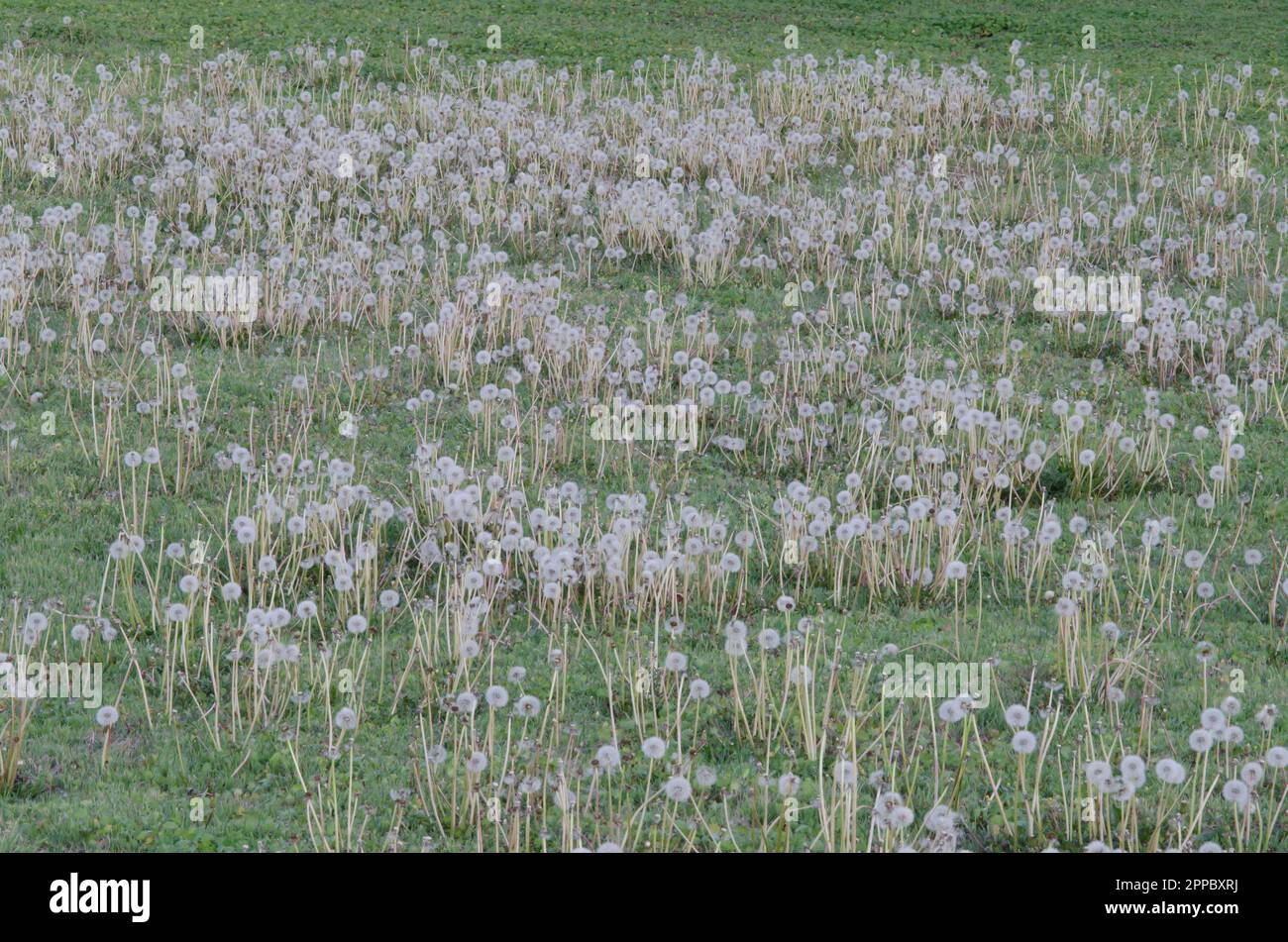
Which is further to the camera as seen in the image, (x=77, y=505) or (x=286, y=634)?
(x=77, y=505)

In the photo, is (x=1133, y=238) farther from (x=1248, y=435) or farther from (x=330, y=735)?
(x=330, y=735)

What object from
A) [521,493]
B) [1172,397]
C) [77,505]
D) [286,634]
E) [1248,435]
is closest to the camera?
[286,634]

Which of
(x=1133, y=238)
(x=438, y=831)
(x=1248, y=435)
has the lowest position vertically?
(x=438, y=831)

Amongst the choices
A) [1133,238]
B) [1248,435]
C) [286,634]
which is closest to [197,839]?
[286,634]

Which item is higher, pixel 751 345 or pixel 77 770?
pixel 751 345

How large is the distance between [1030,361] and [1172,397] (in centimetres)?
100

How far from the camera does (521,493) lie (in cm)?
706

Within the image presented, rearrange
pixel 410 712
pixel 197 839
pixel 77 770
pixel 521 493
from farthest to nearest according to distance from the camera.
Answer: pixel 521 493 → pixel 410 712 → pixel 77 770 → pixel 197 839

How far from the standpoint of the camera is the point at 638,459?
857cm

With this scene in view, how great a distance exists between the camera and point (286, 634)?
21.7 feet

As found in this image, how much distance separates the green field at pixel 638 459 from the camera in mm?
5430

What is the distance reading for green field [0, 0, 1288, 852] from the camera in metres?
5.43

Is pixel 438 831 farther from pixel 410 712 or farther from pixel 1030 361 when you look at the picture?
pixel 1030 361
